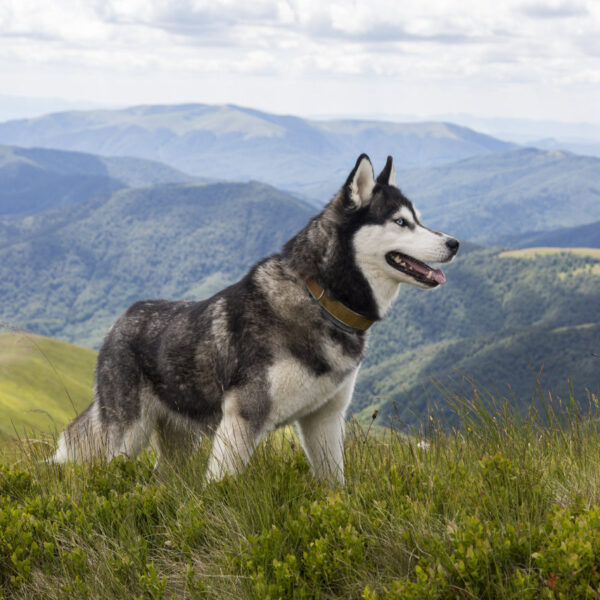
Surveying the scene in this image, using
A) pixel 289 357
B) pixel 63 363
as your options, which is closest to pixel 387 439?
pixel 289 357

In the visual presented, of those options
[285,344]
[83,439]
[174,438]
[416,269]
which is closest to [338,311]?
[285,344]

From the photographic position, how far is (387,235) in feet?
18.4

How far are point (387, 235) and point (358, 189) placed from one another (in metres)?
0.52

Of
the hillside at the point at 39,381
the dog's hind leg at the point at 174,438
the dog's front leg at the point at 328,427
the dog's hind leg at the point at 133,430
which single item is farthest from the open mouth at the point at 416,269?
the hillside at the point at 39,381

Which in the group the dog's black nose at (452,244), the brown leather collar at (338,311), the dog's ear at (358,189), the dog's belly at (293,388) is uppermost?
the dog's ear at (358,189)

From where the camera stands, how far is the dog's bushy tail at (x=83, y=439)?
6.13 meters

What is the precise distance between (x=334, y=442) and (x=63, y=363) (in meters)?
118

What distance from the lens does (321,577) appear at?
3758 millimetres

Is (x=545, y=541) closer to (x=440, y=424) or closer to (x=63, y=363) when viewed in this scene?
(x=440, y=424)

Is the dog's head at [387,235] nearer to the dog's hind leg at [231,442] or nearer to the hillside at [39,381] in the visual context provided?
the dog's hind leg at [231,442]

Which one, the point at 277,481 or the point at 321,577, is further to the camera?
the point at 277,481

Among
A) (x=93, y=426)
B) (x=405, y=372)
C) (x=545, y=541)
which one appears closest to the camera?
(x=545, y=541)

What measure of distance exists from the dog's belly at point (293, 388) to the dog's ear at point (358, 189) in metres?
1.46

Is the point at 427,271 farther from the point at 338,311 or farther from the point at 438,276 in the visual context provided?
the point at 338,311
